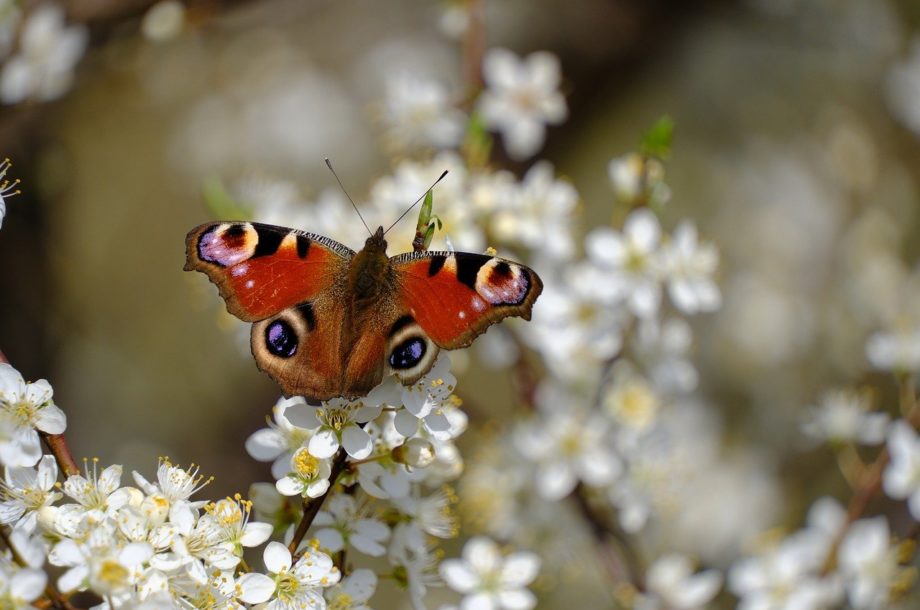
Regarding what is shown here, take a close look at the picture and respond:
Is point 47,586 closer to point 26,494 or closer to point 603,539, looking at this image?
point 26,494

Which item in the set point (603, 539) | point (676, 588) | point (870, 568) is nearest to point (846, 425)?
point (870, 568)

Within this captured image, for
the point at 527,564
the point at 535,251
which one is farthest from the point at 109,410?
→ the point at 527,564

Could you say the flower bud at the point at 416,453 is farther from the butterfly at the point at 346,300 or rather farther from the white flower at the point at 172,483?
the white flower at the point at 172,483

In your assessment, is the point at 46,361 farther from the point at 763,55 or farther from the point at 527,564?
the point at 763,55

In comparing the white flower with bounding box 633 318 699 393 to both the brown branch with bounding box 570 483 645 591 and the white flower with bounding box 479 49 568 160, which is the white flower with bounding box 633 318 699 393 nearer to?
the brown branch with bounding box 570 483 645 591

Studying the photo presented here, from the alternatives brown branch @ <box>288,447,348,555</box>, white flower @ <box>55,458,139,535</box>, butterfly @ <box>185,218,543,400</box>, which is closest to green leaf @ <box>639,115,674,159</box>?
butterfly @ <box>185,218,543,400</box>
